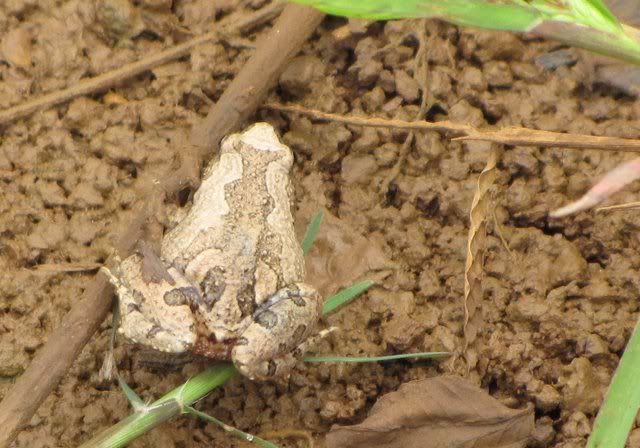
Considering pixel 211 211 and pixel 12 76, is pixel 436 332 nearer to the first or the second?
pixel 211 211

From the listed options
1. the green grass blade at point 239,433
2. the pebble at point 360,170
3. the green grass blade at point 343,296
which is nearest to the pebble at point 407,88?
the pebble at point 360,170

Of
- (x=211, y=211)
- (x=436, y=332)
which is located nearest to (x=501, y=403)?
(x=436, y=332)

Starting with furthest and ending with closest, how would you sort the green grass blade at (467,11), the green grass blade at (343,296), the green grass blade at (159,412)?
the green grass blade at (343,296) < the green grass blade at (159,412) < the green grass blade at (467,11)

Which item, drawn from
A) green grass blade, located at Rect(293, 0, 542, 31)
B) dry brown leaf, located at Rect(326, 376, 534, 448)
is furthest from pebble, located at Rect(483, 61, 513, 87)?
green grass blade, located at Rect(293, 0, 542, 31)

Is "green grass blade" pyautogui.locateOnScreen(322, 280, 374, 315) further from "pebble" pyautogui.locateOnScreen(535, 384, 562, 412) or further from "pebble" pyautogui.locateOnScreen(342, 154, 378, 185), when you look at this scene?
"pebble" pyautogui.locateOnScreen(535, 384, 562, 412)

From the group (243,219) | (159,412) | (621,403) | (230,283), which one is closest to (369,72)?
(243,219)

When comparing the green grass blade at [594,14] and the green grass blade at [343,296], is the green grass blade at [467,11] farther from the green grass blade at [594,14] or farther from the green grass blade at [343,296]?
the green grass blade at [343,296]

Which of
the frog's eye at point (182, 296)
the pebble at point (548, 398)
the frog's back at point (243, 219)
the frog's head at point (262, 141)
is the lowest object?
the pebble at point (548, 398)
